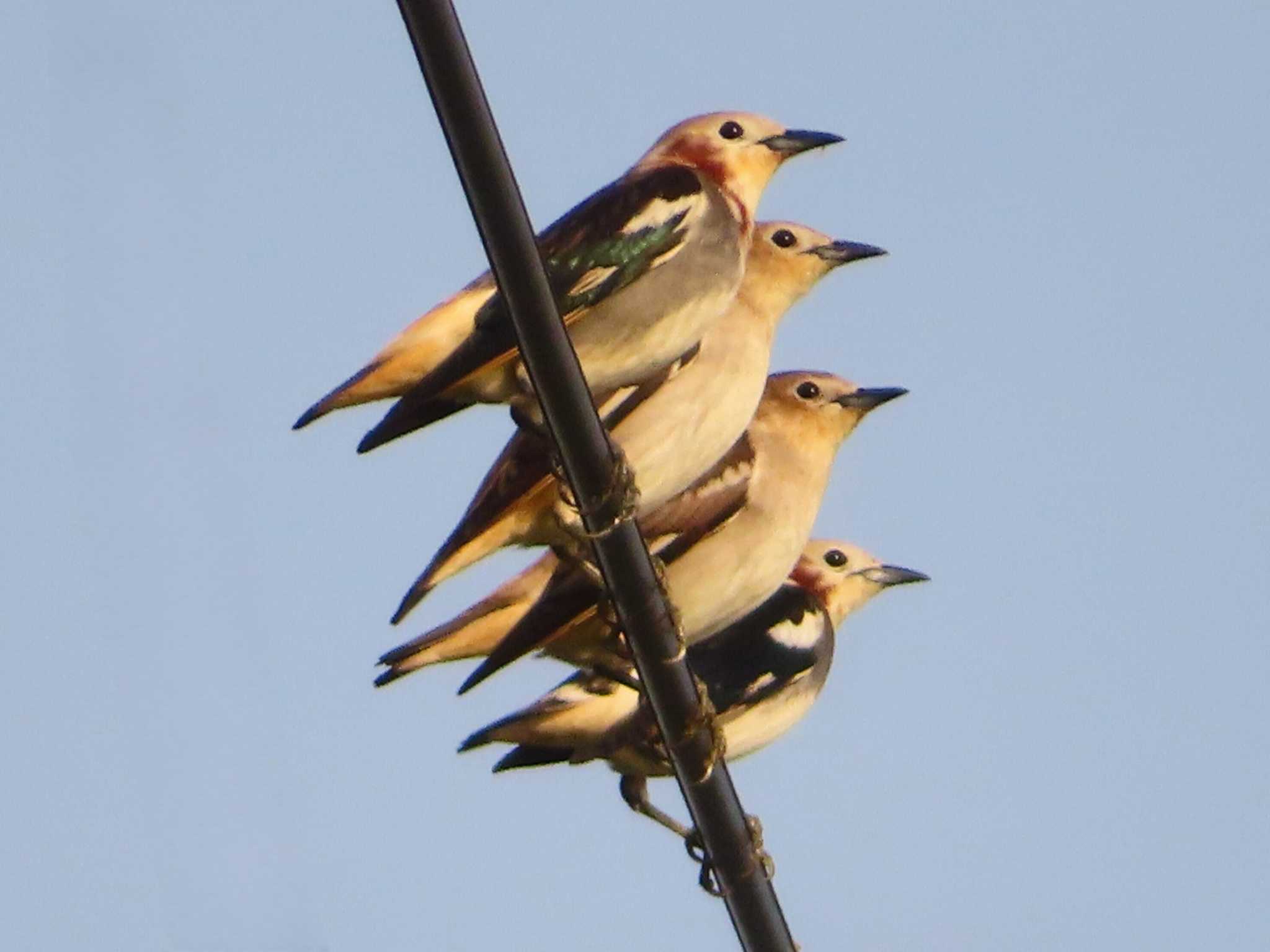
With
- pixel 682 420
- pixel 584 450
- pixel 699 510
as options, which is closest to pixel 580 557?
pixel 682 420

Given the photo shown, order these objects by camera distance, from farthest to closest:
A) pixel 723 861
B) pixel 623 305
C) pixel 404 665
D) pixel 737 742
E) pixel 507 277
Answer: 1. pixel 737 742
2. pixel 404 665
3. pixel 623 305
4. pixel 723 861
5. pixel 507 277

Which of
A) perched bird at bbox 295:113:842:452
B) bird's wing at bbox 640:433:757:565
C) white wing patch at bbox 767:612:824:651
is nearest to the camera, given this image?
perched bird at bbox 295:113:842:452

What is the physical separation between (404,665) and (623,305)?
1391 millimetres

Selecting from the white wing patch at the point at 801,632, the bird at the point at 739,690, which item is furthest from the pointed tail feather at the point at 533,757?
the white wing patch at the point at 801,632

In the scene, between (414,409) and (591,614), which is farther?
(591,614)

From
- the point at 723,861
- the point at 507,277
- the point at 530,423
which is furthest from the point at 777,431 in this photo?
the point at 507,277

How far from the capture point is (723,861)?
622 cm

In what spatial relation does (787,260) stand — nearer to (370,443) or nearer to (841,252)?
(841,252)

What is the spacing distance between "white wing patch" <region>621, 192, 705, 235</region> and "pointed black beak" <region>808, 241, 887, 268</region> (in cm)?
115

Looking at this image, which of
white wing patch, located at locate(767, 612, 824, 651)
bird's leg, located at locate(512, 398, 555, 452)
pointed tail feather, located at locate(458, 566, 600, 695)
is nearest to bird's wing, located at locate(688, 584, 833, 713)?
white wing patch, located at locate(767, 612, 824, 651)

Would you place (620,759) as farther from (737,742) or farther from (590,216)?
(590,216)

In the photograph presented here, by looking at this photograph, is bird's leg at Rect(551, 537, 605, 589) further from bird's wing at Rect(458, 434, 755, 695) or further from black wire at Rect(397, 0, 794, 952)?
black wire at Rect(397, 0, 794, 952)

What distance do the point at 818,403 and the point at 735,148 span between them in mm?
936

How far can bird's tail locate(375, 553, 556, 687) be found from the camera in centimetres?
830
